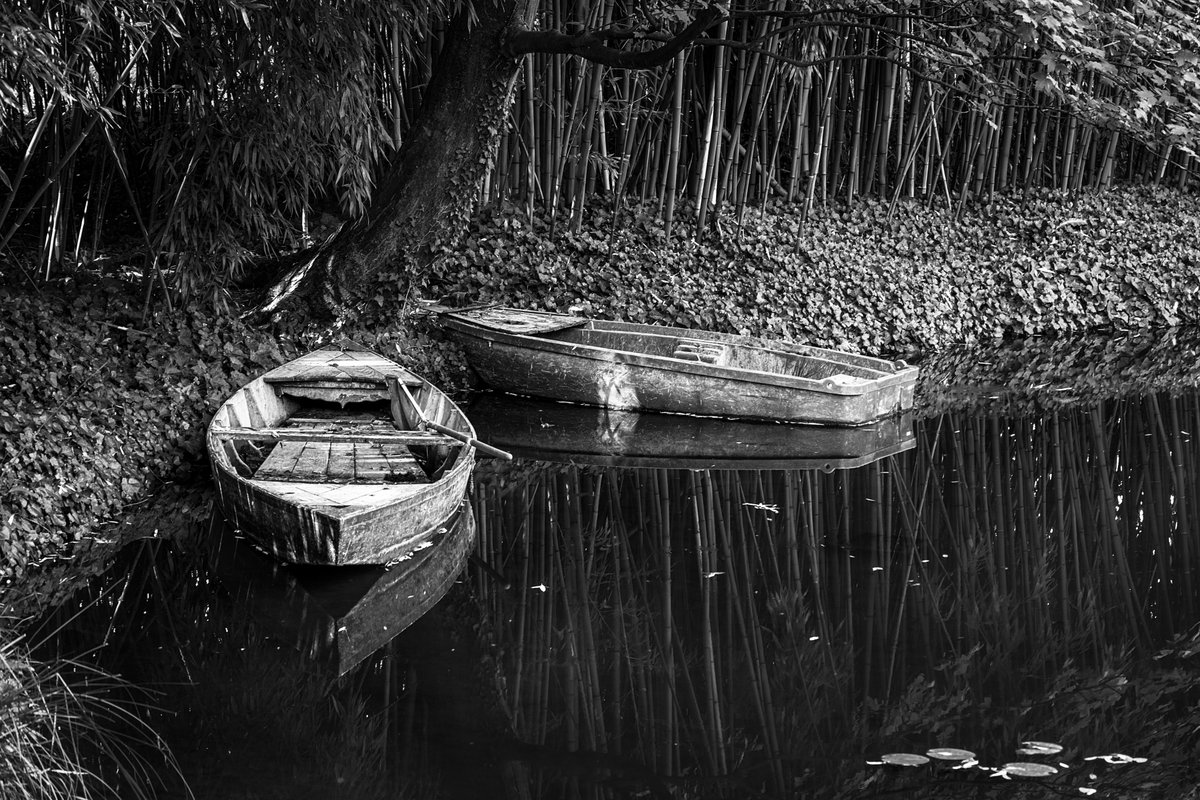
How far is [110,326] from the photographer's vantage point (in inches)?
236

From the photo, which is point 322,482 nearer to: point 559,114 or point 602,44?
point 602,44

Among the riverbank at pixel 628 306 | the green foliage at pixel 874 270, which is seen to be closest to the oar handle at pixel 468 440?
the riverbank at pixel 628 306

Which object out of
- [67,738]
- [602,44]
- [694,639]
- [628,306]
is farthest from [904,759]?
[628,306]

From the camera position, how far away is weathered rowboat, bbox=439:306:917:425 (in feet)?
23.4

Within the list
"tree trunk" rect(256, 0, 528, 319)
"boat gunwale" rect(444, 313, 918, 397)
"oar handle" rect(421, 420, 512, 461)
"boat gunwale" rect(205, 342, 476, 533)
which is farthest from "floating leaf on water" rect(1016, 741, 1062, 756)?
"tree trunk" rect(256, 0, 528, 319)

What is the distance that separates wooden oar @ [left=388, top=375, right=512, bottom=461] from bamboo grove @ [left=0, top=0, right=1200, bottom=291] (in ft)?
3.90

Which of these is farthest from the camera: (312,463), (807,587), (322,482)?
(312,463)

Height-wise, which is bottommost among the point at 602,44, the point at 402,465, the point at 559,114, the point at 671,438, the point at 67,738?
the point at 671,438

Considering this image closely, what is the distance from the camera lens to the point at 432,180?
695 cm

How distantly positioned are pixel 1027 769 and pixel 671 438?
12.7 ft

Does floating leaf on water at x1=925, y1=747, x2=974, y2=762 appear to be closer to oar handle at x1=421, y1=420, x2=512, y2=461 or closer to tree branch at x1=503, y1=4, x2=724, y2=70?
oar handle at x1=421, y1=420, x2=512, y2=461

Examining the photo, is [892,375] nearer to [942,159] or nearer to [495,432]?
[495,432]

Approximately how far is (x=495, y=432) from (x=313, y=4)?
2589 millimetres

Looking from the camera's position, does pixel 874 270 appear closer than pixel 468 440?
No
